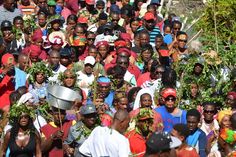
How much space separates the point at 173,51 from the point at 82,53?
180 centimetres

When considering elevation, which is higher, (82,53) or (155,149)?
(82,53)

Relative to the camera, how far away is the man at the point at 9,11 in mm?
20094

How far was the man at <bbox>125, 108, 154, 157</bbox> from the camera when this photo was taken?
12000 millimetres

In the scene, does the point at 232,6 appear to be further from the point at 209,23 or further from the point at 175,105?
the point at 175,105

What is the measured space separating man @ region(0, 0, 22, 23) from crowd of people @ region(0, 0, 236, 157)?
0.07 ft

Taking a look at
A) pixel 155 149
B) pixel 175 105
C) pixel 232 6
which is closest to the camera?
pixel 155 149

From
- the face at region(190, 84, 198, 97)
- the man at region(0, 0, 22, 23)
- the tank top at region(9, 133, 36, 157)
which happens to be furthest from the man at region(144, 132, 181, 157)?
the man at region(0, 0, 22, 23)

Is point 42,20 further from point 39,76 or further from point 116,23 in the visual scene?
point 39,76

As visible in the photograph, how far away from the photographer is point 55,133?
1261 centimetres

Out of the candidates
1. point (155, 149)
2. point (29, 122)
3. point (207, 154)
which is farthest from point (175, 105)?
point (155, 149)

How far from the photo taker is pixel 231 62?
53.4 ft

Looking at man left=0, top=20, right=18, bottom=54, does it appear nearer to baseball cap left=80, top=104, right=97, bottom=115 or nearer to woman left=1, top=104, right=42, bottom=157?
woman left=1, top=104, right=42, bottom=157

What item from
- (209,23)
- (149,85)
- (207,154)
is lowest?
(207,154)

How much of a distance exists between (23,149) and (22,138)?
16cm
